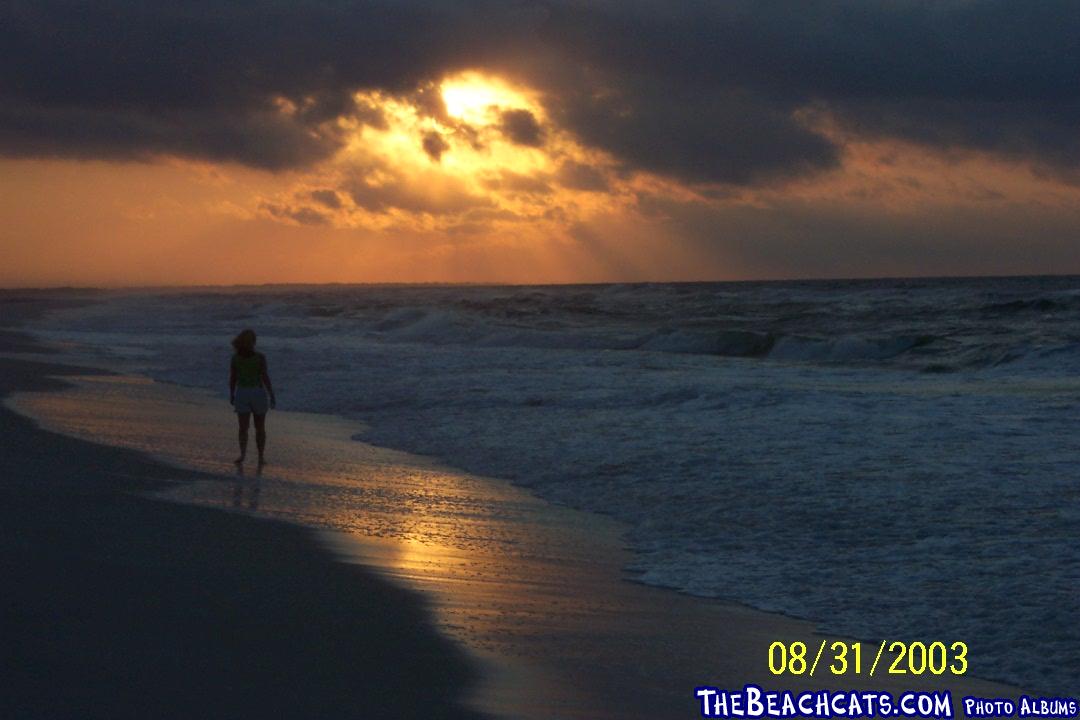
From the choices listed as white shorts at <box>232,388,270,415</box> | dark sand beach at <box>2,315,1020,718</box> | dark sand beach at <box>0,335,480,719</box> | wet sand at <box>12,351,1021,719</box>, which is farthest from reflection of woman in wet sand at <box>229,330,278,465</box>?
dark sand beach at <box>0,335,480,719</box>

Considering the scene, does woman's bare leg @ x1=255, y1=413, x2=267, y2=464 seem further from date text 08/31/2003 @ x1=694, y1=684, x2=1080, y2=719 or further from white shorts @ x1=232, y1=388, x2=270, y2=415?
date text 08/31/2003 @ x1=694, y1=684, x2=1080, y2=719

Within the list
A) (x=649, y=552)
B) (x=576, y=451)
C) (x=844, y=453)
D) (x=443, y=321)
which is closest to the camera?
(x=649, y=552)

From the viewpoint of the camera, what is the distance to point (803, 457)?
1243cm

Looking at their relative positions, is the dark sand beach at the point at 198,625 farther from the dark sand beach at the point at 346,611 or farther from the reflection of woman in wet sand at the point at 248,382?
the reflection of woman in wet sand at the point at 248,382

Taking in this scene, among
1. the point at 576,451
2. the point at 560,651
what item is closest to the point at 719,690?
the point at 560,651

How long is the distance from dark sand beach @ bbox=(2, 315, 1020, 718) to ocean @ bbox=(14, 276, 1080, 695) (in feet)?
2.03

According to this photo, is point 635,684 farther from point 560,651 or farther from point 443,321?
point 443,321

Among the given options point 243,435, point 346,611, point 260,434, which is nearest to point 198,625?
point 346,611

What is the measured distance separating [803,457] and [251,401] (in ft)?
20.7

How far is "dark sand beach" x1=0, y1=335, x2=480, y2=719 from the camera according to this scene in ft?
16.4

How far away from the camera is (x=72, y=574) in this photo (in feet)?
23.0

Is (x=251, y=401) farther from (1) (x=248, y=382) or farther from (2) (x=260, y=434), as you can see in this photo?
(2) (x=260, y=434)

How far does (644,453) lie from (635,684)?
7712 millimetres

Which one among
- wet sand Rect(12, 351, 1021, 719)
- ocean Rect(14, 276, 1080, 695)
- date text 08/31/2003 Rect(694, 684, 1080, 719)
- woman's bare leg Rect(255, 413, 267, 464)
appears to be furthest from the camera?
woman's bare leg Rect(255, 413, 267, 464)
